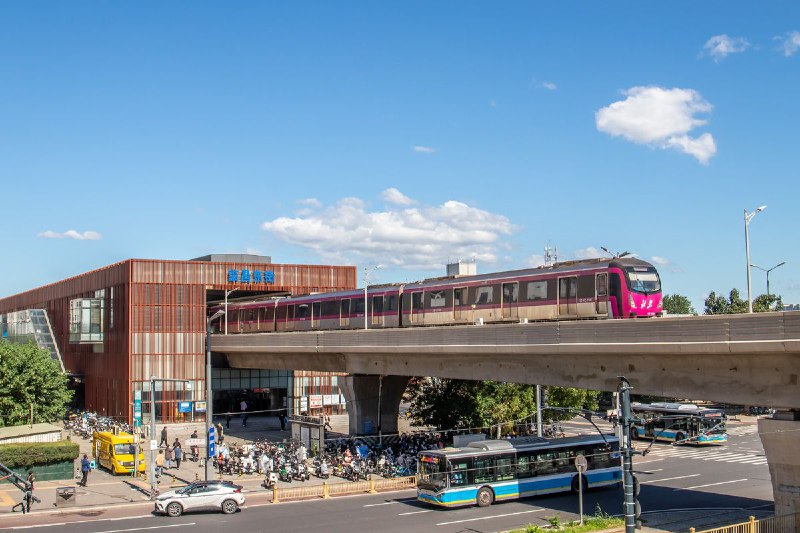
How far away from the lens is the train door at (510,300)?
39.2m

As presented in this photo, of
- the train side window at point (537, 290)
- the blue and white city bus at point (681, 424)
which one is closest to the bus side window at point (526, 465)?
the train side window at point (537, 290)

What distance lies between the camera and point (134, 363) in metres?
65.4

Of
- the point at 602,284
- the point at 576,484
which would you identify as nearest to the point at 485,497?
the point at 576,484

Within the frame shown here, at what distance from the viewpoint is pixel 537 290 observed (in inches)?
1495

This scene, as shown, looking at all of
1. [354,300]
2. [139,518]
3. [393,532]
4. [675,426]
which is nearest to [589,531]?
[393,532]

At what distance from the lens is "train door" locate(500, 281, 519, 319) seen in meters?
39.2

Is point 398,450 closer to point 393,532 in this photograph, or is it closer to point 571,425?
point 393,532

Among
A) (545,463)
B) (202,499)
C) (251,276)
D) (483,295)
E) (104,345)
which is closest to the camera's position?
(202,499)

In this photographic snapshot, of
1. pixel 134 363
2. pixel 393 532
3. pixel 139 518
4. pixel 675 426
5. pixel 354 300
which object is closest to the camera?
pixel 393 532

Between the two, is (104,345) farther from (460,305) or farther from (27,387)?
(460,305)

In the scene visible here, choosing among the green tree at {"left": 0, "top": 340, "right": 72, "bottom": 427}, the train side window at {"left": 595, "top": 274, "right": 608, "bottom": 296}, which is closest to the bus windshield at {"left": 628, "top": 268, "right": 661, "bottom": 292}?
the train side window at {"left": 595, "top": 274, "right": 608, "bottom": 296}

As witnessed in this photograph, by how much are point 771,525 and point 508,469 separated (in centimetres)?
1165

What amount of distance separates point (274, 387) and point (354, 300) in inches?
959

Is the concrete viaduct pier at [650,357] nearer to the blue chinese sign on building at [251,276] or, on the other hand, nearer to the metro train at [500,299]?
the metro train at [500,299]
